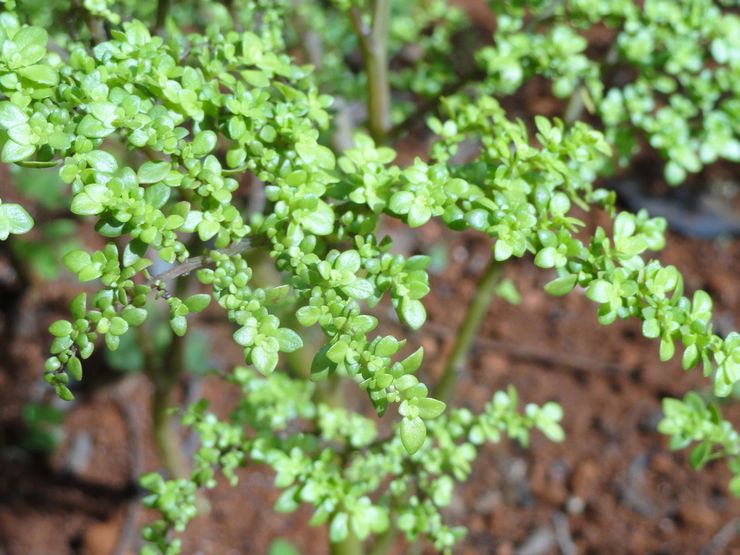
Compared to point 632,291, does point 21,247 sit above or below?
below

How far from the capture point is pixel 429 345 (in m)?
2.44

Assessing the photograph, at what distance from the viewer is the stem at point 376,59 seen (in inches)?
54.9

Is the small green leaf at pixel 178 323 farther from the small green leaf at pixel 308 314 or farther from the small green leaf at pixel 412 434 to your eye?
the small green leaf at pixel 412 434

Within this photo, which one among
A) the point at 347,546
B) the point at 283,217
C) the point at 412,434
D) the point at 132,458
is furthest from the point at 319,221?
the point at 132,458

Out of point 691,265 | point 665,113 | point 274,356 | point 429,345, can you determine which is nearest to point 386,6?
point 665,113

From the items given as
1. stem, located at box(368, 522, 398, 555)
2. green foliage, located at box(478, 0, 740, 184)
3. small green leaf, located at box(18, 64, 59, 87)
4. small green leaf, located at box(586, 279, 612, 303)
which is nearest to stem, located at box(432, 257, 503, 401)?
stem, located at box(368, 522, 398, 555)

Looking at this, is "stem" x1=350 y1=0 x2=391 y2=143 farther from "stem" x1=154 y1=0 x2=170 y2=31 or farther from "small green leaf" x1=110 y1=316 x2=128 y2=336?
"small green leaf" x1=110 y1=316 x2=128 y2=336

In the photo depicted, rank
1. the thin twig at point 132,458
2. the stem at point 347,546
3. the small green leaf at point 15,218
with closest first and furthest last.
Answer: the small green leaf at point 15,218 < the stem at point 347,546 < the thin twig at point 132,458

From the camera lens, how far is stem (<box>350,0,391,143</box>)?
54.9 inches

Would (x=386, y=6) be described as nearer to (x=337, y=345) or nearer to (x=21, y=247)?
(x=337, y=345)

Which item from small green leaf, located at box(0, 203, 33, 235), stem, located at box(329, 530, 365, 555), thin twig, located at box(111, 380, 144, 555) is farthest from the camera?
thin twig, located at box(111, 380, 144, 555)

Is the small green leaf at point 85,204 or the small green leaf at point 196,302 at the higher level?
the small green leaf at point 85,204

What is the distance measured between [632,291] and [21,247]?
1.89 m

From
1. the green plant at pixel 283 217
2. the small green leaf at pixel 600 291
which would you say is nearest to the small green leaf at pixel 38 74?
the green plant at pixel 283 217
